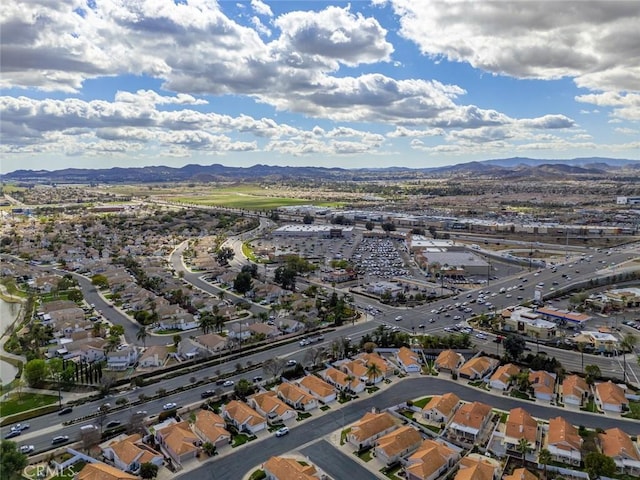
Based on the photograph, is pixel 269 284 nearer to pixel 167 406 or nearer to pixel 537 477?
pixel 167 406

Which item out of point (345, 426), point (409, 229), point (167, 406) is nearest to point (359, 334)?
point (345, 426)

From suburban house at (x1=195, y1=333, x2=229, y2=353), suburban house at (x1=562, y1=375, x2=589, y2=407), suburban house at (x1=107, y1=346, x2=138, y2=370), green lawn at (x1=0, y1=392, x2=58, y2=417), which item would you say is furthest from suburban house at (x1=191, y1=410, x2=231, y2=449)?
suburban house at (x1=562, y1=375, x2=589, y2=407)

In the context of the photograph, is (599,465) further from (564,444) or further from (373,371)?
(373,371)

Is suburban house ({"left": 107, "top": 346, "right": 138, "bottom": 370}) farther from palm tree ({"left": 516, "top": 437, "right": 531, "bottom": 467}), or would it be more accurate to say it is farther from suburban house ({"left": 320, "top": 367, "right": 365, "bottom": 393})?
palm tree ({"left": 516, "top": 437, "right": 531, "bottom": 467})

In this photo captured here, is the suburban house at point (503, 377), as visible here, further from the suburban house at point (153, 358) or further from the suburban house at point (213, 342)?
the suburban house at point (153, 358)

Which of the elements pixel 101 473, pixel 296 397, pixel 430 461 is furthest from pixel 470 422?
pixel 101 473

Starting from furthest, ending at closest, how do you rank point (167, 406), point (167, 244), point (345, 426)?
point (167, 244)
point (167, 406)
point (345, 426)
